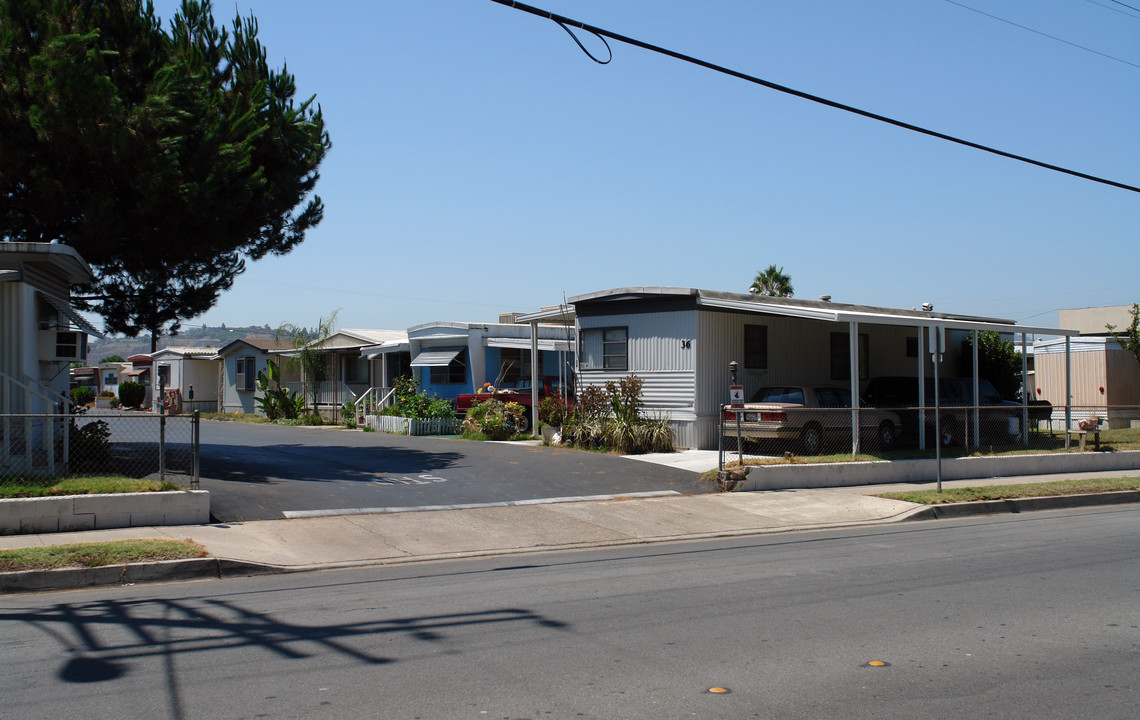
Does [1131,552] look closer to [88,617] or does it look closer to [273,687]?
[273,687]

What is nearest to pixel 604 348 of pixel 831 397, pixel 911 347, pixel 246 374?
pixel 831 397

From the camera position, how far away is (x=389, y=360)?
32.3 m

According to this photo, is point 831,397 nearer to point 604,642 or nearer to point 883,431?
point 883,431

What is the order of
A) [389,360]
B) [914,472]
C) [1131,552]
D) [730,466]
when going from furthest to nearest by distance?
1. [389,360]
2. [914,472]
3. [730,466]
4. [1131,552]

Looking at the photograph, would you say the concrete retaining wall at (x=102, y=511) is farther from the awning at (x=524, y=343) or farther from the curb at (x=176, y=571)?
the awning at (x=524, y=343)

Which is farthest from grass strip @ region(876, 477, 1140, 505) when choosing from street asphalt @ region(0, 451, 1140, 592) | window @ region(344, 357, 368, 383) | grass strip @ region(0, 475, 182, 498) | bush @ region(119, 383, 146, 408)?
bush @ region(119, 383, 146, 408)

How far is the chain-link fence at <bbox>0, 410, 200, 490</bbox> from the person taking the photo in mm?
11359

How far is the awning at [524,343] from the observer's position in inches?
1054

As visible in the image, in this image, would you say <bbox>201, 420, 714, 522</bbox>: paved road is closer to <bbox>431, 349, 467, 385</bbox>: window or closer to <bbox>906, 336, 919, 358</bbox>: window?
<bbox>431, 349, 467, 385</bbox>: window

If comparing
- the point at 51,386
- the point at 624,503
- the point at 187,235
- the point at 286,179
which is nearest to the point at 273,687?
the point at 624,503

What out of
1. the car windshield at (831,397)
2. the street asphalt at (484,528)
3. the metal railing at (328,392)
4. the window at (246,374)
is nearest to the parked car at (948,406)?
the car windshield at (831,397)

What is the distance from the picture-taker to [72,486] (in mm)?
11039

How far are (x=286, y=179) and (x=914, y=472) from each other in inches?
537

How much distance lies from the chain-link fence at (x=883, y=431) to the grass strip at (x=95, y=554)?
9.33 metres
